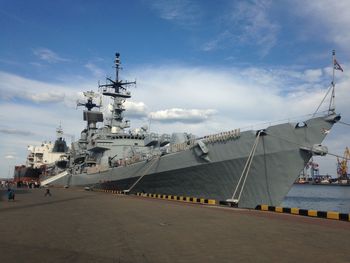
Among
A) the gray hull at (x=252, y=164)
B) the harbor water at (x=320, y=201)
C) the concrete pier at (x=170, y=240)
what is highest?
the gray hull at (x=252, y=164)

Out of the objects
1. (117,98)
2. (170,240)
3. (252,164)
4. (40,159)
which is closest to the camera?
(170,240)

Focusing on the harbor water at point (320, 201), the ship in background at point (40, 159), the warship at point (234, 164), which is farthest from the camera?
the ship in background at point (40, 159)

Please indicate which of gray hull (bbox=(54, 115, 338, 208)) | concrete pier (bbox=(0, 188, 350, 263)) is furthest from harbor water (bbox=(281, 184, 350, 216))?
concrete pier (bbox=(0, 188, 350, 263))

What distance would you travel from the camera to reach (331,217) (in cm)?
1359

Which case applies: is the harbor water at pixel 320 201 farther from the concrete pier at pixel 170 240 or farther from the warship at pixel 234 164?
the concrete pier at pixel 170 240

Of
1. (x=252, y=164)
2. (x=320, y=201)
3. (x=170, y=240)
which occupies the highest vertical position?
(x=252, y=164)

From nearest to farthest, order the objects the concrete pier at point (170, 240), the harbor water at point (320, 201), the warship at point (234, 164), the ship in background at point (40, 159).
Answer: the concrete pier at point (170, 240) < the warship at point (234, 164) < the harbor water at point (320, 201) < the ship in background at point (40, 159)

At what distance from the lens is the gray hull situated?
17766mm

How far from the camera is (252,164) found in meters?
18.5

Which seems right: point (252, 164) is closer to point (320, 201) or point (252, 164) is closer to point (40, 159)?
point (320, 201)

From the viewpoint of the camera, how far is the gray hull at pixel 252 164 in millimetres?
17766

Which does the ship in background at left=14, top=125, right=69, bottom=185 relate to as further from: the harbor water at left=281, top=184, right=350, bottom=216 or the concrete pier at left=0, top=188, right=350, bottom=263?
the concrete pier at left=0, top=188, right=350, bottom=263

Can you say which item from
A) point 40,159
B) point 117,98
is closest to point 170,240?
point 117,98

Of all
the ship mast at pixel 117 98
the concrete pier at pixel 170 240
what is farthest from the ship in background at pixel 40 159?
the concrete pier at pixel 170 240
